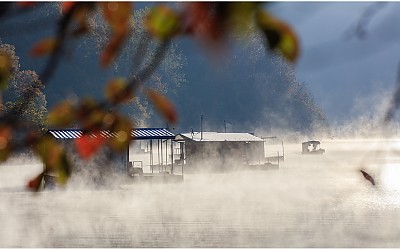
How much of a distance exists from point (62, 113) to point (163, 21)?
0.35 metres

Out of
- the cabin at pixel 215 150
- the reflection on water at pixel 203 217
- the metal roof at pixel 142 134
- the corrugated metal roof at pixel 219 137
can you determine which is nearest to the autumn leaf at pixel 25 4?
the reflection on water at pixel 203 217

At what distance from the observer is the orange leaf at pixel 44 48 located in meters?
1.22

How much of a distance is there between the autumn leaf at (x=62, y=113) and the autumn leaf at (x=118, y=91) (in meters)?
0.09

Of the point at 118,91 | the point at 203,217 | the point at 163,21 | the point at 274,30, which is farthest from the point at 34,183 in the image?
the point at 203,217

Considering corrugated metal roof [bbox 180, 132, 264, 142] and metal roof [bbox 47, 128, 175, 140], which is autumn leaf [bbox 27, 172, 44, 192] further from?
corrugated metal roof [bbox 180, 132, 264, 142]

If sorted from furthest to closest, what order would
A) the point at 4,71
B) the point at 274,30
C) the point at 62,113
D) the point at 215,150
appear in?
the point at 215,150, the point at 4,71, the point at 62,113, the point at 274,30

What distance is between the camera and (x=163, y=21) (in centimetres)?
109

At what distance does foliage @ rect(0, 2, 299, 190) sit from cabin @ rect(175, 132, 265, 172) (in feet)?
101

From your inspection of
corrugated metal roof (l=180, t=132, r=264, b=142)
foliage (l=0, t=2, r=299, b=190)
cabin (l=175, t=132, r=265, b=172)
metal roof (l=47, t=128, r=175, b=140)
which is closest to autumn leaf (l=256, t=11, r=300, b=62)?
foliage (l=0, t=2, r=299, b=190)

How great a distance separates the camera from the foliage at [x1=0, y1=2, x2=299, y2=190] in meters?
1.04

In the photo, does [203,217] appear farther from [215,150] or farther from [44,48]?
[215,150]

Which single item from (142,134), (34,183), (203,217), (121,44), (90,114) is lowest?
(203,217)

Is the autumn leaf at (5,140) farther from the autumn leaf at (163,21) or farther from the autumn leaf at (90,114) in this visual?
the autumn leaf at (163,21)

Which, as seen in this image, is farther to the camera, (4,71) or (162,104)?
(4,71)
